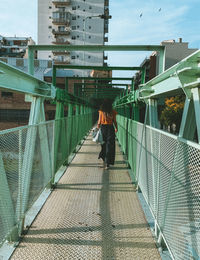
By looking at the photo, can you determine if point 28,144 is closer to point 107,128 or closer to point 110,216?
point 110,216

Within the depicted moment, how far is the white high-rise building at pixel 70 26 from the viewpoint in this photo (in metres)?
60.6

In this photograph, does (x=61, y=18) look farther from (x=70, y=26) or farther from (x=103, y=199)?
(x=103, y=199)

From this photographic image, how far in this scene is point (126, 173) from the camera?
605 cm

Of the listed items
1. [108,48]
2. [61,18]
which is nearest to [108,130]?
[108,48]

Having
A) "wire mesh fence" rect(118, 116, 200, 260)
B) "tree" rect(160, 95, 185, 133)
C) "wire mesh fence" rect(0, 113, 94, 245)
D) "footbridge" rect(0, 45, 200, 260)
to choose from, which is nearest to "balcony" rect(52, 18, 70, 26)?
"tree" rect(160, 95, 185, 133)

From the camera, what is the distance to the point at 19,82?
9.80ft

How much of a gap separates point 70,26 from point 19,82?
65233 millimetres

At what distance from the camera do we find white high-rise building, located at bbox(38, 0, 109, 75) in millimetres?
60594

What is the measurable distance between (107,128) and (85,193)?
230cm

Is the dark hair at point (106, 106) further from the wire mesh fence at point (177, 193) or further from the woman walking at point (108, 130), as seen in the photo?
the wire mesh fence at point (177, 193)

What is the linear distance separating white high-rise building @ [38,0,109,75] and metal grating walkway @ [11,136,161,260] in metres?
57.4

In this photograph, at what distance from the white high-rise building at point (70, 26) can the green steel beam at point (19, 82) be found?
57449 mm

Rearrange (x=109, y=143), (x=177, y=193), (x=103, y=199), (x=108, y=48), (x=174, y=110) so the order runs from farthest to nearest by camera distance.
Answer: (x=174, y=110), (x=109, y=143), (x=108, y=48), (x=103, y=199), (x=177, y=193)

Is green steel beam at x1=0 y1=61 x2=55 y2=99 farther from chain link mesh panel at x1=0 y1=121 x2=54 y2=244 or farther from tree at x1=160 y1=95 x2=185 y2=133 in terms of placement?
tree at x1=160 y1=95 x2=185 y2=133
